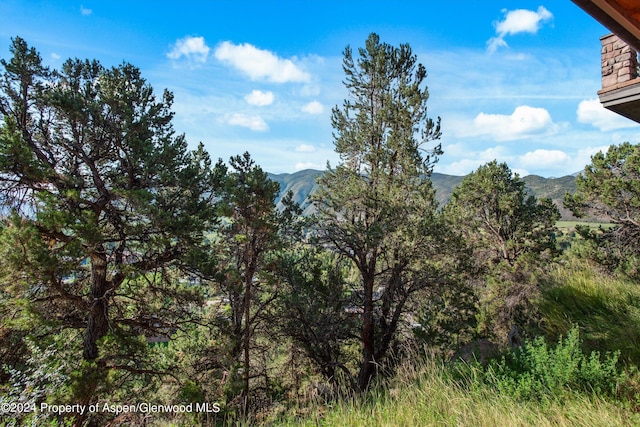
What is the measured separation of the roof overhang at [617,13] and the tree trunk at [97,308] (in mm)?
9522

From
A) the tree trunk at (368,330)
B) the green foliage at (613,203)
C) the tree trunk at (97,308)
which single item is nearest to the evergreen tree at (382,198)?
the tree trunk at (368,330)

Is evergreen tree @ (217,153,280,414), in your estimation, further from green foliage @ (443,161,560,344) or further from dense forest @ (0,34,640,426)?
green foliage @ (443,161,560,344)

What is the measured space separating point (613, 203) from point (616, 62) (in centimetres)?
913

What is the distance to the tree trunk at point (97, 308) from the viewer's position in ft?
26.2

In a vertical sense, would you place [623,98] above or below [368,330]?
above

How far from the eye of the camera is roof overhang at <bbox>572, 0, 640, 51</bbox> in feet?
9.18

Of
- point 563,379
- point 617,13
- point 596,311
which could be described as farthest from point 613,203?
point 563,379

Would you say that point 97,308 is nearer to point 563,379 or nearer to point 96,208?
point 96,208

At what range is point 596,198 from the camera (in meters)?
13.8

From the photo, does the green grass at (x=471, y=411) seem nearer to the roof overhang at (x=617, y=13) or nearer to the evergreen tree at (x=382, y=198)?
the roof overhang at (x=617, y=13)

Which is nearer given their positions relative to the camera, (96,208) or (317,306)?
(96,208)

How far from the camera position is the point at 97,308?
26.9ft

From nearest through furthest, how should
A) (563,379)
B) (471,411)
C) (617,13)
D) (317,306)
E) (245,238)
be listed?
(471,411) → (617,13) → (563,379) → (245,238) → (317,306)

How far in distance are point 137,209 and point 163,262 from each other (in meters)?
1.81
